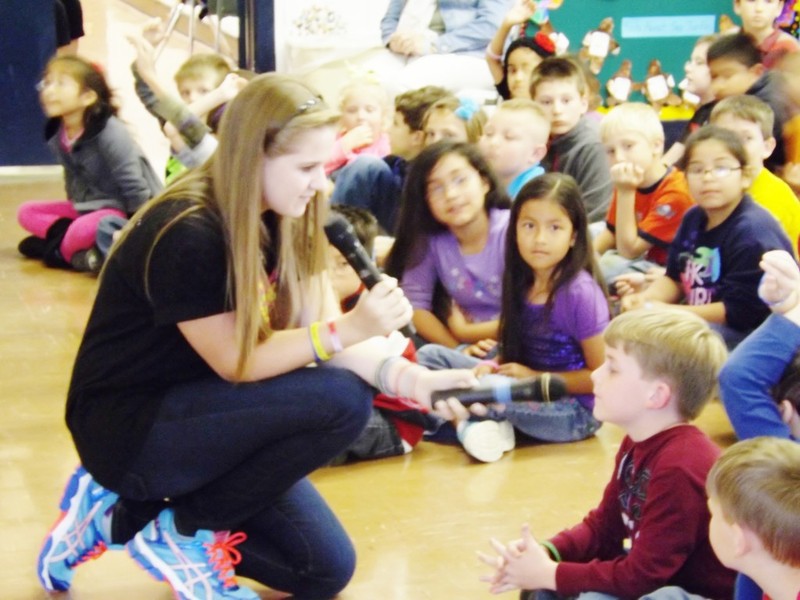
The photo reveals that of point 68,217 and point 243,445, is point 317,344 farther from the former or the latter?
point 68,217

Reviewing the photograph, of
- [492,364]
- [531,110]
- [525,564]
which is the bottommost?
[492,364]

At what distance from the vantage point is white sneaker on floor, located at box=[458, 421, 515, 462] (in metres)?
2.68

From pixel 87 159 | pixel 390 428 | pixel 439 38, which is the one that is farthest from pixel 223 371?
pixel 439 38

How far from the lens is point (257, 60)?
18.4 feet

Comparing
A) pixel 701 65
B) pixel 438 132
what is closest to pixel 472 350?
pixel 438 132

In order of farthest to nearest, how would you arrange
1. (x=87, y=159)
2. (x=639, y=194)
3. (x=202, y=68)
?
(x=87, y=159)
(x=202, y=68)
(x=639, y=194)

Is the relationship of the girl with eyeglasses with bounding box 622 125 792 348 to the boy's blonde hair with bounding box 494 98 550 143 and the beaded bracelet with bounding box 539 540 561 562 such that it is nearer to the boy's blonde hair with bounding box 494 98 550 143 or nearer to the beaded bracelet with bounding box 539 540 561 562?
the boy's blonde hair with bounding box 494 98 550 143

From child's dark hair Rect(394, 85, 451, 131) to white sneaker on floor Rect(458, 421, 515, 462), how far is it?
4.32 ft

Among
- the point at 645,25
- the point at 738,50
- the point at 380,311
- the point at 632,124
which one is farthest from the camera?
the point at 645,25

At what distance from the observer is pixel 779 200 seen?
3.30m

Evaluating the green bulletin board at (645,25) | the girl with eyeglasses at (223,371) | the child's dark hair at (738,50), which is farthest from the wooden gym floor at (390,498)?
the green bulletin board at (645,25)

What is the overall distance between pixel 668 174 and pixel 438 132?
715 millimetres

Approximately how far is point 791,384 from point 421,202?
130 centimetres

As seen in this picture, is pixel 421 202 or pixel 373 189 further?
pixel 373 189
